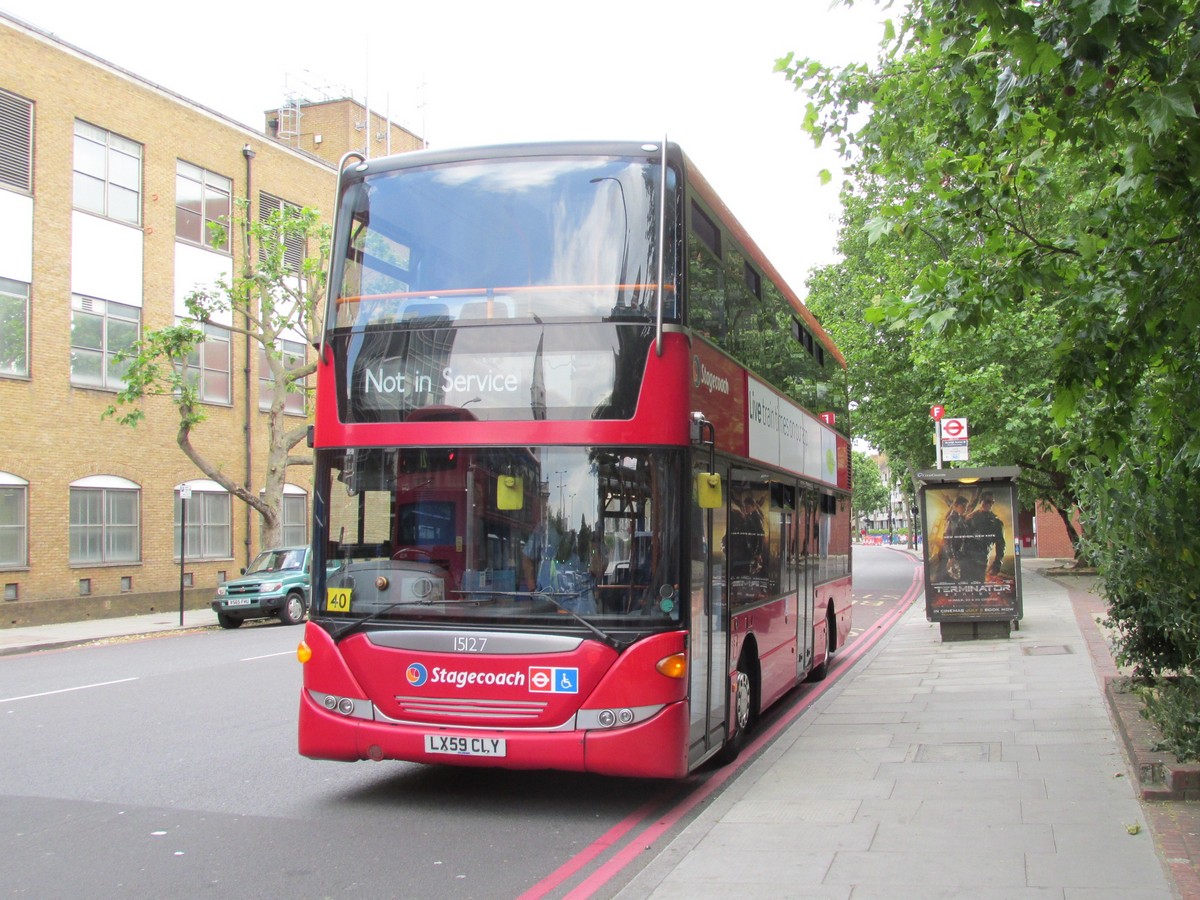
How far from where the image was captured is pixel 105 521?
26797 millimetres

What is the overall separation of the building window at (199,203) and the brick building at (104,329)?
5 cm

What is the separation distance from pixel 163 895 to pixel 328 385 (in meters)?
3.22

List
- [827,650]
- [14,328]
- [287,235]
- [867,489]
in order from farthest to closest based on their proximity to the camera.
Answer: [867,489], [287,235], [14,328], [827,650]

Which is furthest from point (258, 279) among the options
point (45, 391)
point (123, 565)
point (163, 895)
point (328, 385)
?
point (163, 895)

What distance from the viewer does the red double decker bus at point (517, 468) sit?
22.6 feet

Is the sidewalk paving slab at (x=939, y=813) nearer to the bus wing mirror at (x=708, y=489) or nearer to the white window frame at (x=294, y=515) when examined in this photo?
the bus wing mirror at (x=708, y=489)

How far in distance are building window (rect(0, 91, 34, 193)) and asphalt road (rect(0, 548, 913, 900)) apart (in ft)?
56.0

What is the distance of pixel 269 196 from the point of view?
33.1 m

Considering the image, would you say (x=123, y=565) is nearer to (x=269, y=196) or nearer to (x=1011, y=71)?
(x=269, y=196)

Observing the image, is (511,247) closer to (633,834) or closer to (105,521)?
(633,834)

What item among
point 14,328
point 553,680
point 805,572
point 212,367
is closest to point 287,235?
point 212,367

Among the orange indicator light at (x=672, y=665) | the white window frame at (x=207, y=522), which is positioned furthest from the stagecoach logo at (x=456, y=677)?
the white window frame at (x=207, y=522)

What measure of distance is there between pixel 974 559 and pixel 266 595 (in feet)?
46.6

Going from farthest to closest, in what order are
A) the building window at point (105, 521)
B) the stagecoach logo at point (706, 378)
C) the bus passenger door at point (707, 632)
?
the building window at point (105, 521) → the stagecoach logo at point (706, 378) → the bus passenger door at point (707, 632)
